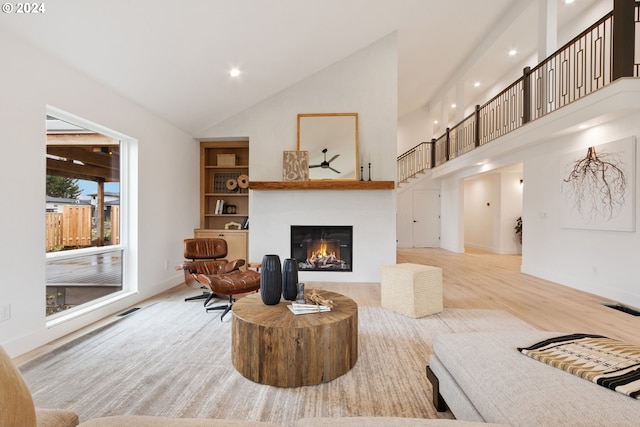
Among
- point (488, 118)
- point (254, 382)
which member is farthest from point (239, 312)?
point (488, 118)

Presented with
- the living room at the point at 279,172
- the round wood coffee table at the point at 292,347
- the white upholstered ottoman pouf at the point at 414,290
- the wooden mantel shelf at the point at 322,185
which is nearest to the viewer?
the round wood coffee table at the point at 292,347

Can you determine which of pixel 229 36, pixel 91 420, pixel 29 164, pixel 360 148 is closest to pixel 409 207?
pixel 360 148

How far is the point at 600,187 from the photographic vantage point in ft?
13.6

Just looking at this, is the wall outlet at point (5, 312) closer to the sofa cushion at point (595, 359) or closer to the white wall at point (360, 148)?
the white wall at point (360, 148)

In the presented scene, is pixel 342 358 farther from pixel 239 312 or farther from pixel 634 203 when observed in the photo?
pixel 634 203

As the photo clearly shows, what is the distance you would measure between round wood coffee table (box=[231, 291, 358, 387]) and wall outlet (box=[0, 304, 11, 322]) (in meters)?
1.87

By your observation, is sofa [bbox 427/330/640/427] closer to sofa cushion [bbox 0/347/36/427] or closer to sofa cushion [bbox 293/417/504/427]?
sofa cushion [bbox 293/417/504/427]

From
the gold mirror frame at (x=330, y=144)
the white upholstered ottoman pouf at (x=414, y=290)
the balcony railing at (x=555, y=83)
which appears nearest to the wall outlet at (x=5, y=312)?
the white upholstered ottoman pouf at (x=414, y=290)

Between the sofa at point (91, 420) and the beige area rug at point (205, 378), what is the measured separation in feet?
2.69

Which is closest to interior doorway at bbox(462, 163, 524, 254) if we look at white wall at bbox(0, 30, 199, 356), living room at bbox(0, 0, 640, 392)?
living room at bbox(0, 0, 640, 392)

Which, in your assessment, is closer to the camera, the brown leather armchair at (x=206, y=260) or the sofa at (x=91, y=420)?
the sofa at (x=91, y=420)

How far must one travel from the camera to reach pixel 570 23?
6.52m

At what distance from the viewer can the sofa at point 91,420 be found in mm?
703

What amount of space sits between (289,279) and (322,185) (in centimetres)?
249
